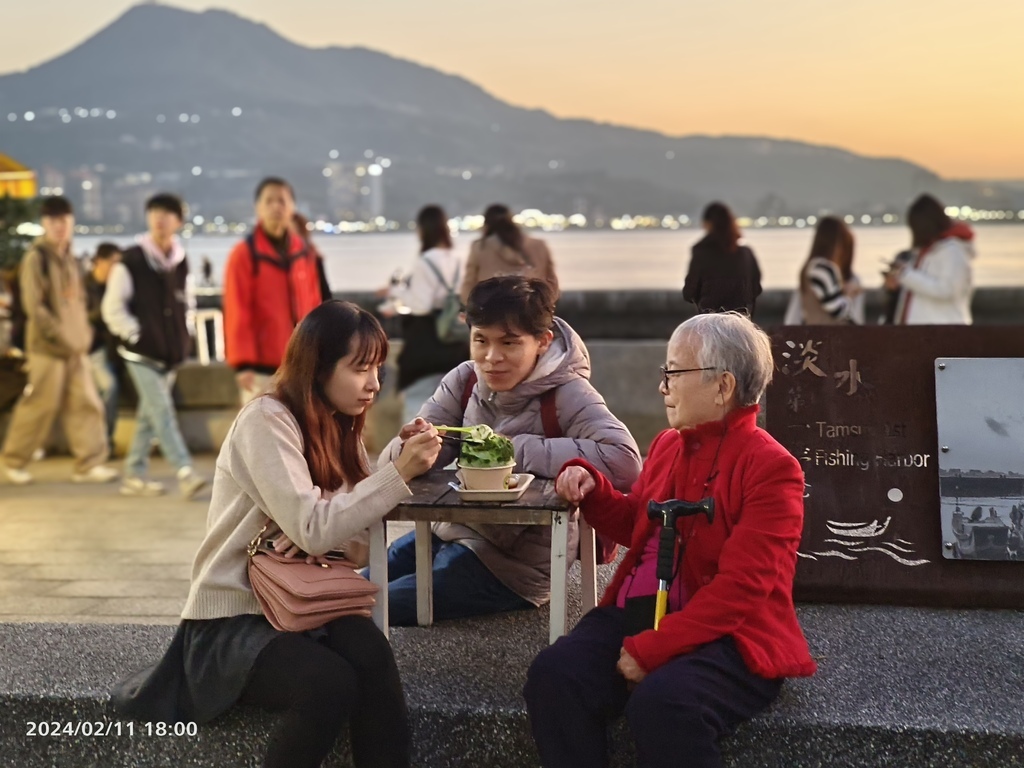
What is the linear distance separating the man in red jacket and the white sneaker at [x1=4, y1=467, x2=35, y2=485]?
2.58 m

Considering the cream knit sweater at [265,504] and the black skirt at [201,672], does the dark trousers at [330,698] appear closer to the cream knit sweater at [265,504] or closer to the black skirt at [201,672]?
the black skirt at [201,672]

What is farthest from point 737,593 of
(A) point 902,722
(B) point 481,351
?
(B) point 481,351

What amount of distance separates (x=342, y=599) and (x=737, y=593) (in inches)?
39.5

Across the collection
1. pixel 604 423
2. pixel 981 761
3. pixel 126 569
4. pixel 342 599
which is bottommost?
pixel 126 569

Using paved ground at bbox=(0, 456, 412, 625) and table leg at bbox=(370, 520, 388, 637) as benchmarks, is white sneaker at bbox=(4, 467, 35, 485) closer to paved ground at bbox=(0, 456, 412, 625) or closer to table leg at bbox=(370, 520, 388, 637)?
paved ground at bbox=(0, 456, 412, 625)

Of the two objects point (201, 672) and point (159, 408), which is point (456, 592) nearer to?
point (201, 672)

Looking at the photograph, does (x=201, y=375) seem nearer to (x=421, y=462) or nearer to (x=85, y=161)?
(x=421, y=462)

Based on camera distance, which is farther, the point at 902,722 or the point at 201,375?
the point at 201,375

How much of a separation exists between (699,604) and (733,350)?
636mm

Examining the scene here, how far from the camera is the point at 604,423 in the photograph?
12.9 ft

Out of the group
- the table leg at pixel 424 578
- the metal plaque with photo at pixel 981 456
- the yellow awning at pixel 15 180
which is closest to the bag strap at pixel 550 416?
the table leg at pixel 424 578

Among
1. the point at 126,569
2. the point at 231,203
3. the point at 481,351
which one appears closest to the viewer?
the point at 481,351

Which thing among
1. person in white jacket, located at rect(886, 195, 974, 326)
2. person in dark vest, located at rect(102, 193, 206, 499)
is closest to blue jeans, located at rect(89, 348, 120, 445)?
person in dark vest, located at rect(102, 193, 206, 499)

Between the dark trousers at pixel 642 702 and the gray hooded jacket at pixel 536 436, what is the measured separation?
0.63 metres
